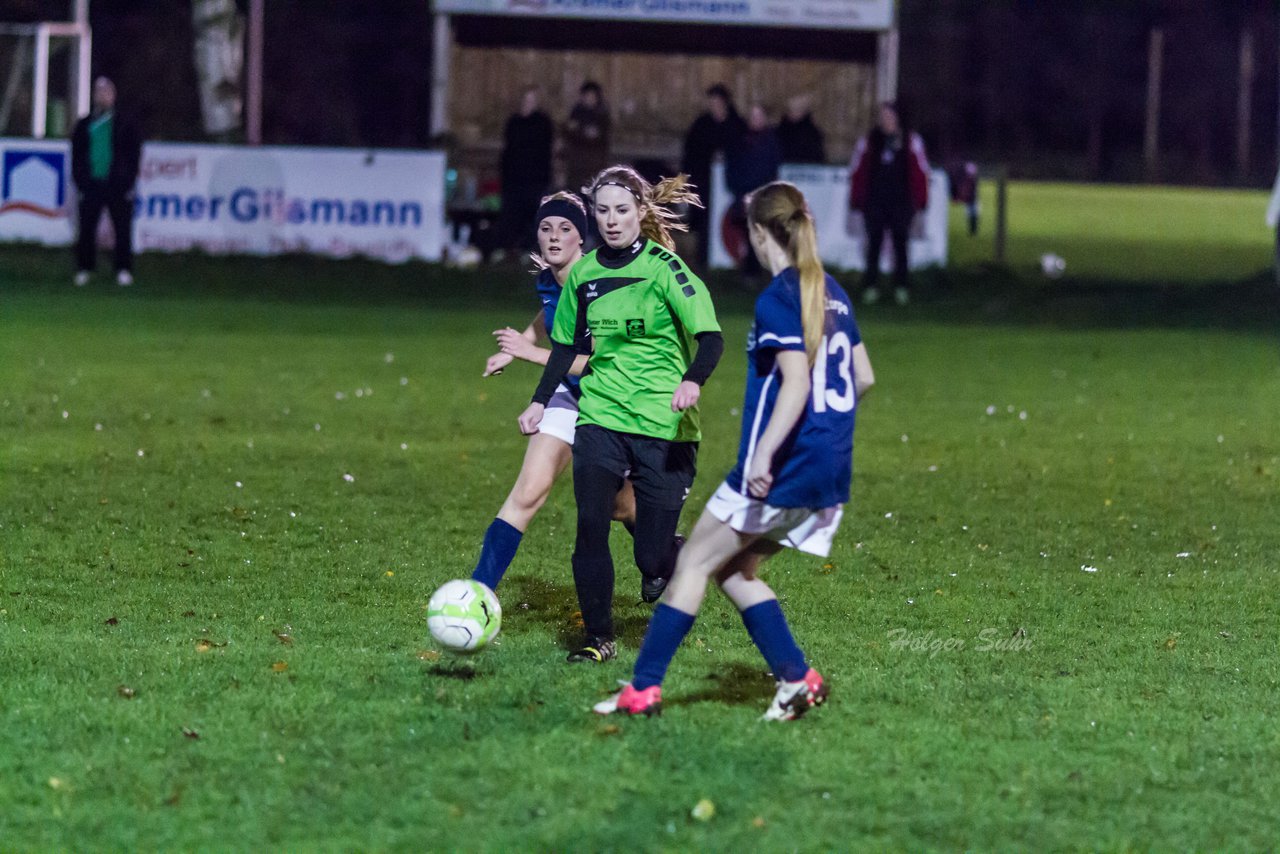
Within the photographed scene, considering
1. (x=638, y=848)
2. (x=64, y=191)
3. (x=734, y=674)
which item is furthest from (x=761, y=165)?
(x=638, y=848)

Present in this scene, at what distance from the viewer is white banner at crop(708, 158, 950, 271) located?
22.9m

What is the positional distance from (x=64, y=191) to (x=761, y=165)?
28.5 feet

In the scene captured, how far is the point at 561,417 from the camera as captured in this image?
6766 mm

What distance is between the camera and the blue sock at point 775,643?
5.79 meters

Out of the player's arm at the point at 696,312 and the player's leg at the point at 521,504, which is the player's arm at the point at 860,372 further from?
the player's leg at the point at 521,504

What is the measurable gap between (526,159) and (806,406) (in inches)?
706

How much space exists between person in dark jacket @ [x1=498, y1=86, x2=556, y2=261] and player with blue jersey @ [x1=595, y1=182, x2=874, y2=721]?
17371mm

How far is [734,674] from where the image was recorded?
21.0 feet

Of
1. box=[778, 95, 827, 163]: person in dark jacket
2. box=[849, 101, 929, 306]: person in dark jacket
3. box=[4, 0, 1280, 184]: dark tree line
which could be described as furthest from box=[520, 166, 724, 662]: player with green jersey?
box=[4, 0, 1280, 184]: dark tree line

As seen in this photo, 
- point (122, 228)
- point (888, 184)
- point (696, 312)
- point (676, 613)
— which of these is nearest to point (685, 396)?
point (696, 312)

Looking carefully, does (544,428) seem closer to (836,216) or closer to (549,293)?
(549,293)

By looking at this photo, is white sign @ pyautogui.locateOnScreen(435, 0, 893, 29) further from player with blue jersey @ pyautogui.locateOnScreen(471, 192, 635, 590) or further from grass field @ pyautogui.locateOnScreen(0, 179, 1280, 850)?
player with blue jersey @ pyautogui.locateOnScreen(471, 192, 635, 590)

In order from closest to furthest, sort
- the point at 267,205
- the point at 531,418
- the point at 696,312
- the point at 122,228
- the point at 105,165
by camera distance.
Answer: the point at 696,312
the point at 531,418
the point at 105,165
the point at 122,228
the point at 267,205

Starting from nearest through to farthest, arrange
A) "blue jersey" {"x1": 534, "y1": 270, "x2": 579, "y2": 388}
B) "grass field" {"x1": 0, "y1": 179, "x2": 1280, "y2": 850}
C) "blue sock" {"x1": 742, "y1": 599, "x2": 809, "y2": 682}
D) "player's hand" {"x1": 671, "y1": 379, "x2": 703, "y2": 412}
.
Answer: "grass field" {"x1": 0, "y1": 179, "x2": 1280, "y2": 850}
"blue sock" {"x1": 742, "y1": 599, "x2": 809, "y2": 682}
"player's hand" {"x1": 671, "y1": 379, "x2": 703, "y2": 412}
"blue jersey" {"x1": 534, "y1": 270, "x2": 579, "y2": 388}
